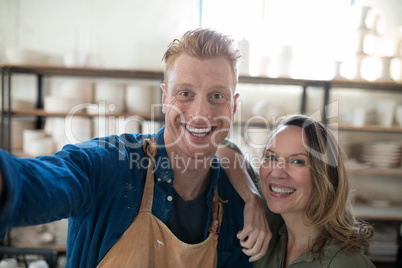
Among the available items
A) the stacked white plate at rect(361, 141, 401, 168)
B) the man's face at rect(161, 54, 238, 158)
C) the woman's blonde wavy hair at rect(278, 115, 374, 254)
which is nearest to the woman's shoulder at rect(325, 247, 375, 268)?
the woman's blonde wavy hair at rect(278, 115, 374, 254)

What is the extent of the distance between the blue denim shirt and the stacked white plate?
2.51 meters

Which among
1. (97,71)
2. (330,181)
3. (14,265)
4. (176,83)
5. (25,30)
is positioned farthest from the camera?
(25,30)

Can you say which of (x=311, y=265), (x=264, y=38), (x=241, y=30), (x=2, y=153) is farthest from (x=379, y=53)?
(x=2, y=153)

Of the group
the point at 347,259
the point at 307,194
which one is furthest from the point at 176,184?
the point at 347,259

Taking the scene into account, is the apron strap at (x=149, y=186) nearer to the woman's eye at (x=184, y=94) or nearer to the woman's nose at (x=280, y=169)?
the woman's eye at (x=184, y=94)

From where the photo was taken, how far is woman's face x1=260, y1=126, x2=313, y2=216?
127cm

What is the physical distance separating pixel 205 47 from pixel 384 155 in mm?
2844

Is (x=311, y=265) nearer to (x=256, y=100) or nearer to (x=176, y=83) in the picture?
(x=176, y=83)

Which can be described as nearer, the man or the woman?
the man

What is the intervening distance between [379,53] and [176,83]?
328 cm

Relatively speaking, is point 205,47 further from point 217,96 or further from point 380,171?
point 380,171

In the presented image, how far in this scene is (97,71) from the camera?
3.06m

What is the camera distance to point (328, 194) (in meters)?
1.27

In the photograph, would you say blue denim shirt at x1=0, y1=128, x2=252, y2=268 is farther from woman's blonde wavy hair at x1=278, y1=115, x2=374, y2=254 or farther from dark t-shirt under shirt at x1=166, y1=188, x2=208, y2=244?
woman's blonde wavy hair at x1=278, y1=115, x2=374, y2=254
